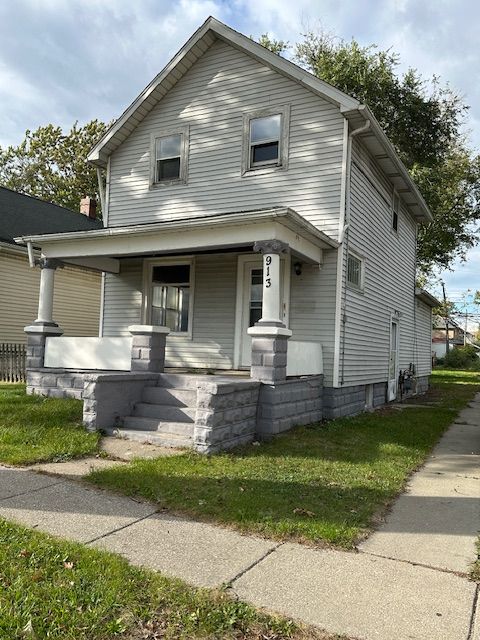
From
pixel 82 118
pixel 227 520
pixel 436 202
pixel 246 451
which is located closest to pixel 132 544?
pixel 227 520

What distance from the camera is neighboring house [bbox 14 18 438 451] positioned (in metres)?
8.25

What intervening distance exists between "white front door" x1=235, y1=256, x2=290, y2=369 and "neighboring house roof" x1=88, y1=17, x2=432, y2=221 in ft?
10.8

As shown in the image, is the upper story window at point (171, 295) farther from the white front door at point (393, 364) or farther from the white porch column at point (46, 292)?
the white front door at point (393, 364)

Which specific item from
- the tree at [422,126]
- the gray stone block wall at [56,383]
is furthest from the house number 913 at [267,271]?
the tree at [422,126]

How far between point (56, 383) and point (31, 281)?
8.14 metres

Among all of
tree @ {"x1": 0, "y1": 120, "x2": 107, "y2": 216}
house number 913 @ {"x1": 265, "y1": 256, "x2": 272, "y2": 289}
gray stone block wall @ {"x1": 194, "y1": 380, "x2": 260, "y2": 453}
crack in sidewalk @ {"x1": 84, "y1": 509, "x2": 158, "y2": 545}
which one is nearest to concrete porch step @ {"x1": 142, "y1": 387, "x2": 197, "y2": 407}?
gray stone block wall @ {"x1": 194, "y1": 380, "x2": 260, "y2": 453}

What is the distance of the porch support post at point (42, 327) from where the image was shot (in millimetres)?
10477

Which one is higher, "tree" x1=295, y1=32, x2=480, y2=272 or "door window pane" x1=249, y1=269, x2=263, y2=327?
"tree" x1=295, y1=32, x2=480, y2=272

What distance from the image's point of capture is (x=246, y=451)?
22.6ft

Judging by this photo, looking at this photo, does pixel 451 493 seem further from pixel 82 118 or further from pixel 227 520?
pixel 82 118

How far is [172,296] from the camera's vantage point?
39.1ft

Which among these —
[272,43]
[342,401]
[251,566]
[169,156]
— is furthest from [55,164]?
[251,566]

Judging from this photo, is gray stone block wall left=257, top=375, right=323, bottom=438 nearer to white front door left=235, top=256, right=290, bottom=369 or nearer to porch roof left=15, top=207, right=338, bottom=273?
white front door left=235, top=256, right=290, bottom=369

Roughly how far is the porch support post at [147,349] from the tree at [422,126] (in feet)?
61.0
